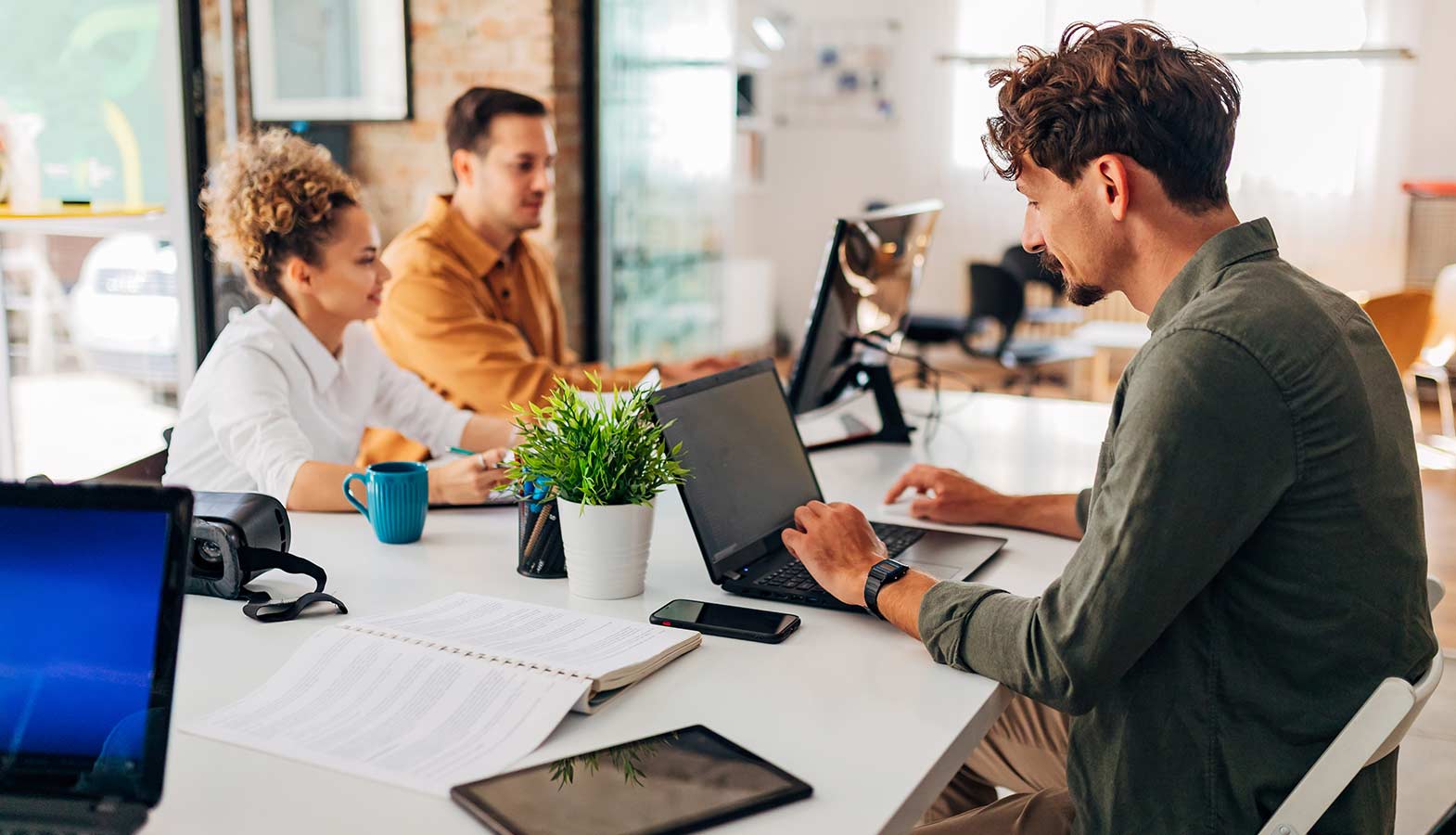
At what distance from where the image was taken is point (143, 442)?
3.98 metres

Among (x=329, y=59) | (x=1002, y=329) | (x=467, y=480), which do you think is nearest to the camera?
(x=467, y=480)

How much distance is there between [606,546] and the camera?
1.45 m

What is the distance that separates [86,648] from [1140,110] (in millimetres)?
1032

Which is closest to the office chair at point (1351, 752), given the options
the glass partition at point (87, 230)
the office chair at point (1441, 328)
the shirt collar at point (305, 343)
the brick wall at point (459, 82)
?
the shirt collar at point (305, 343)

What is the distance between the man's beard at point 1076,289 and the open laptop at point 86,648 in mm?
916

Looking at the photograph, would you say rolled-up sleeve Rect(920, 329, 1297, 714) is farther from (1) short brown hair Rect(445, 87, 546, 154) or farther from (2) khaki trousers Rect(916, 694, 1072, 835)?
(1) short brown hair Rect(445, 87, 546, 154)

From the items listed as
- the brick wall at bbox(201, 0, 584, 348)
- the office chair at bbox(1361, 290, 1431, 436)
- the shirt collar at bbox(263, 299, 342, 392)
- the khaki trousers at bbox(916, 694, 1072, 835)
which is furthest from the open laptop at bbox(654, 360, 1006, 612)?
the office chair at bbox(1361, 290, 1431, 436)

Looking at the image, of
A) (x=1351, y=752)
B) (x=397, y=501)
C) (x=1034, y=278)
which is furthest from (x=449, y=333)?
(x=1034, y=278)

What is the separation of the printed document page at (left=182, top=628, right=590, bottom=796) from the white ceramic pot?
0.82ft

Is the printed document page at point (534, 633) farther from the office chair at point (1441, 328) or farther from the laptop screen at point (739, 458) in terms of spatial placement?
the office chair at point (1441, 328)

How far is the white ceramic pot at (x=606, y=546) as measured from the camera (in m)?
1.44

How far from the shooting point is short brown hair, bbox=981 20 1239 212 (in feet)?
4.16

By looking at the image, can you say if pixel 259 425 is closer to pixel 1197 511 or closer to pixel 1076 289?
pixel 1076 289

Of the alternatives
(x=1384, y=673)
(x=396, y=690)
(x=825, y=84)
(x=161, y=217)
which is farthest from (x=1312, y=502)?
(x=825, y=84)
